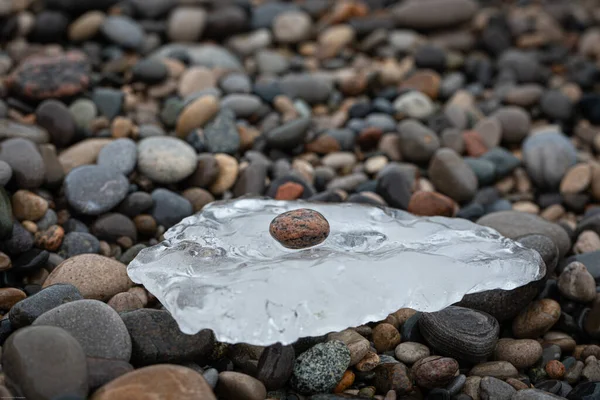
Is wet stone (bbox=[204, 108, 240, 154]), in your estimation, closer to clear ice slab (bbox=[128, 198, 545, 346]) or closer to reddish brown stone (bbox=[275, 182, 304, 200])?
reddish brown stone (bbox=[275, 182, 304, 200])

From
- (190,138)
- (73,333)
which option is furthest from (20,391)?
(190,138)

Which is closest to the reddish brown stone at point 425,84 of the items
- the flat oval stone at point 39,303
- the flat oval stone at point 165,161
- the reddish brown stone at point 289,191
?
the reddish brown stone at point 289,191

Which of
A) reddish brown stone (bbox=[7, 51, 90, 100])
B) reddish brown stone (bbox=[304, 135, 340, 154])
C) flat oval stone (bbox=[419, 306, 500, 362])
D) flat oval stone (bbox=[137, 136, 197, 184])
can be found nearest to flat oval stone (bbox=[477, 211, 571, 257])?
flat oval stone (bbox=[419, 306, 500, 362])

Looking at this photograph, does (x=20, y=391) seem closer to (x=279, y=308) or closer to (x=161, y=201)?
(x=279, y=308)

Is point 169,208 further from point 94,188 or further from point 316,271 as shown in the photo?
point 316,271

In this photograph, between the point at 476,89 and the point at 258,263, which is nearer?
the point at 258,263
